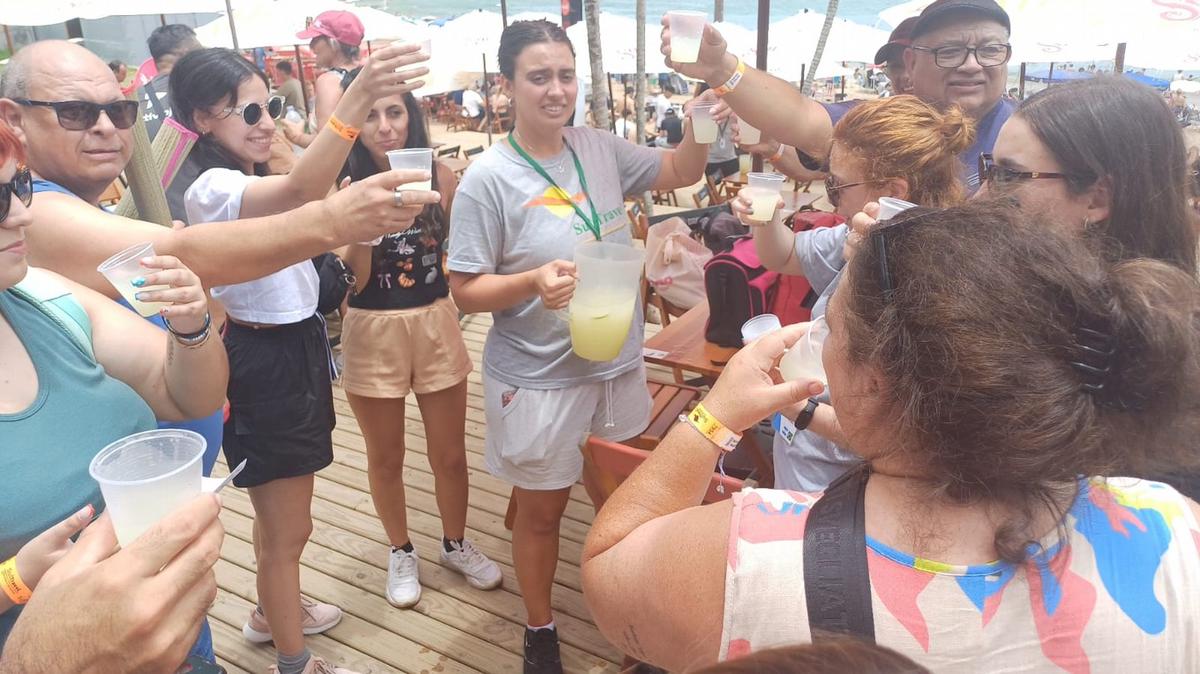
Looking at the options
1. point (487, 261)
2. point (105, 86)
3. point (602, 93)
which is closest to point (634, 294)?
point (487, 261)

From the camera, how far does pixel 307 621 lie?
2854mm

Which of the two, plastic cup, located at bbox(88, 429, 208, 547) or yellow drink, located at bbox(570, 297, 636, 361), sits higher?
plastic cup, located at bbox(88, 429, 208, 547)

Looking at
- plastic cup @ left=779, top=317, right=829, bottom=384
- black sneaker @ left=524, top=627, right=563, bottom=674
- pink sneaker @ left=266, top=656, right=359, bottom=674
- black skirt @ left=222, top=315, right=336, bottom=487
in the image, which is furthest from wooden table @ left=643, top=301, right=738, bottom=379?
pink sneaker @ left=266, top=656, right=359, bottom=674

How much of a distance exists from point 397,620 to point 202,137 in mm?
1898

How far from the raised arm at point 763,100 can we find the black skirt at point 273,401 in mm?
1531

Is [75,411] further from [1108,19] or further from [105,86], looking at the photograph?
[1108,19]

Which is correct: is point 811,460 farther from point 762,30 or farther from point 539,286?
point 762,30

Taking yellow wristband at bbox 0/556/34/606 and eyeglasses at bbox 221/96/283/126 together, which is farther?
eyeglasses at bbox 221/96/283/126

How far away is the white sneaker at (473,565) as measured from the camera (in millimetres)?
3054

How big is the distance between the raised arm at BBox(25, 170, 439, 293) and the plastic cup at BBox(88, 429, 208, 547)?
0.53 m

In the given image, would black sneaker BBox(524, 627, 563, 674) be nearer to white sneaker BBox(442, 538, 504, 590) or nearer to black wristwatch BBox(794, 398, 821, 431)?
white sneaker BBox(442, 538, 504, 590)

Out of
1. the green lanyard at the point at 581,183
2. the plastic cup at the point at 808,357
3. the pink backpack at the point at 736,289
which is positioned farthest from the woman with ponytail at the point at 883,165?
the pink backpack at the point at 736,289

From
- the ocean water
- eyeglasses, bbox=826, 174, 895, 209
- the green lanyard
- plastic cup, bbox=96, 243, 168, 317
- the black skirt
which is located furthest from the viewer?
the ocean water

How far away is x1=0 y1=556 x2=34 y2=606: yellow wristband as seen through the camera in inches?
45.4
